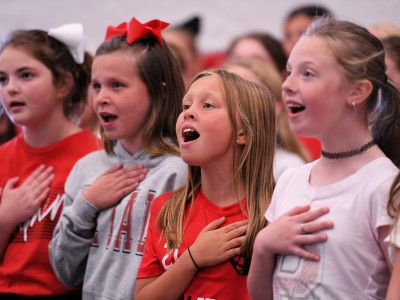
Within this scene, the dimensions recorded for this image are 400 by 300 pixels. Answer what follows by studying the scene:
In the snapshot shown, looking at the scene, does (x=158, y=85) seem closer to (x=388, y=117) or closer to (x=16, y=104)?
(x=16, y=104)

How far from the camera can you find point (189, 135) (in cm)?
234

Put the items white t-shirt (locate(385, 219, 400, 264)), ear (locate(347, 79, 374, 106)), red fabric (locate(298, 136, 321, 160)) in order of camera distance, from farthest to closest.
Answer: red fabric (locate(298, 136, 321, 160)) < ear (locate(347, 79, 374, 106)) < white t-shirt (locate(385, 219, 400, 264))

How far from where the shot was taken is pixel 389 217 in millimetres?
1782

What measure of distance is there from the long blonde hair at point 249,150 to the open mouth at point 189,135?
5.0 inches

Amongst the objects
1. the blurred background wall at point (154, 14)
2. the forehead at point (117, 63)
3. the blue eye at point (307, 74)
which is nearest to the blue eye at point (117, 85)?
the forehead at point (117, 63)

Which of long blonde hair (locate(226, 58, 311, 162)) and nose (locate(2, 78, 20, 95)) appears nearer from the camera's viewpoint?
nose (locate(2, 78, 20, 95))

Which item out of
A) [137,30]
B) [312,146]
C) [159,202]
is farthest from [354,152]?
[312,146]

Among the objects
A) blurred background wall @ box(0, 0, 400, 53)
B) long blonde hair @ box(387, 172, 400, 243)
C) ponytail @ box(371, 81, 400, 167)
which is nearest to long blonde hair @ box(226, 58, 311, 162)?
ponytail @ box(371, 81, 400, 167)

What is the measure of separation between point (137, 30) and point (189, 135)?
71 centimetres

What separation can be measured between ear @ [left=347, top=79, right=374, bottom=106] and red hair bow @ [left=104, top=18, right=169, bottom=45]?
1.19 metres

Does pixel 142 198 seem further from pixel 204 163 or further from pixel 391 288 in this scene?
pixel 391 288

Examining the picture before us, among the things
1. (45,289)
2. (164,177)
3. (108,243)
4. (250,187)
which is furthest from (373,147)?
(45,289)

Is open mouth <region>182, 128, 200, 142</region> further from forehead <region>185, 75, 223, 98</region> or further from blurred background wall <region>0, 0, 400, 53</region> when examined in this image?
blurred background wall <region>0, 0, 400, 53</region>

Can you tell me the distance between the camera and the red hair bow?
2.84 meters
